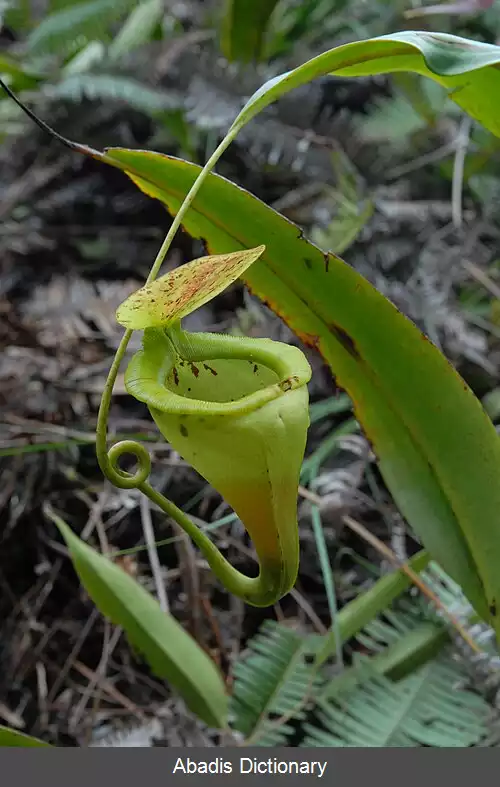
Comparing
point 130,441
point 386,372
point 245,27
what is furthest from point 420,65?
point 245,27

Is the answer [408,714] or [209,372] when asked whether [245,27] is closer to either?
[209,372]

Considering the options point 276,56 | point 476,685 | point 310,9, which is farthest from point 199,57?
point 476,685

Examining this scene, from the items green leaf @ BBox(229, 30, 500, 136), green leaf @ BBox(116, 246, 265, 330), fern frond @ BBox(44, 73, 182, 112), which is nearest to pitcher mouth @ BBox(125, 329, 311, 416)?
green leaf @ BBox(116, 246, 265, 330)

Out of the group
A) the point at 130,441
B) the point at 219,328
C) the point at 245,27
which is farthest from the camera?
the point at 245,27

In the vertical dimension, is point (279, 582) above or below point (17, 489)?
above

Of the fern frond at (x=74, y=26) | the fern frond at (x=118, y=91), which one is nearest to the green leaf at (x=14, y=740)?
the fern frond at (x=118, y=91)

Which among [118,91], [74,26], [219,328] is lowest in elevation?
[219,328]

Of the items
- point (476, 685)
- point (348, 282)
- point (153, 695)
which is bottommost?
point (153, 695)

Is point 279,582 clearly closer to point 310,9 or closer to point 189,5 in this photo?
point 310,9
